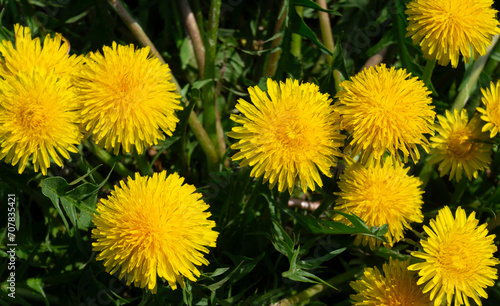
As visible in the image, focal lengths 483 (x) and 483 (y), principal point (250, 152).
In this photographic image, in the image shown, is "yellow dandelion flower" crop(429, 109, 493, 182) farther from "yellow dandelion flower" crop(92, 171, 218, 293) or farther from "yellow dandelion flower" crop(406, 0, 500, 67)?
"yellow dandelion flower" crop(92, 171, 218, 293)

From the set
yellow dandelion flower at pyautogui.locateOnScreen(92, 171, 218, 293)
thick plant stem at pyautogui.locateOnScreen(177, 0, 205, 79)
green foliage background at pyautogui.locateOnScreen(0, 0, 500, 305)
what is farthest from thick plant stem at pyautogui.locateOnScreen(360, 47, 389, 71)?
yellow dandelion flower at pyautogui.locateOnScreen(92, 171, 218, 293)

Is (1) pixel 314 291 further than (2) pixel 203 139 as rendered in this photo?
No

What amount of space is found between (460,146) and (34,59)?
153 centimetres

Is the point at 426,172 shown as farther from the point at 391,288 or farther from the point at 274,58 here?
the point at 274,58

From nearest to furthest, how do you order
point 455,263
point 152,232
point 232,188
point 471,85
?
point 152,232, point 455,263, point 232,188, point 471,85

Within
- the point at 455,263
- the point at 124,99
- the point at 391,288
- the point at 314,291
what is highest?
the point at 124,99

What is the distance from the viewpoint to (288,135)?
4.49 feet

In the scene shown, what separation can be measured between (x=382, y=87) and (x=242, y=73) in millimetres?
989

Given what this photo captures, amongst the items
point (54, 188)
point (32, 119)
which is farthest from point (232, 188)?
point (32, 119)

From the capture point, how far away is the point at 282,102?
1427 millimetres

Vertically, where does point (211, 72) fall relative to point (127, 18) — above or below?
below

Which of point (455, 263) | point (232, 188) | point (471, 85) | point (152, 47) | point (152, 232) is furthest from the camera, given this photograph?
point (471, 85)

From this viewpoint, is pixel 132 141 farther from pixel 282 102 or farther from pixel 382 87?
pixel 382 87

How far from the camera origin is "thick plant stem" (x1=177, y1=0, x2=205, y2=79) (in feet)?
6.55
